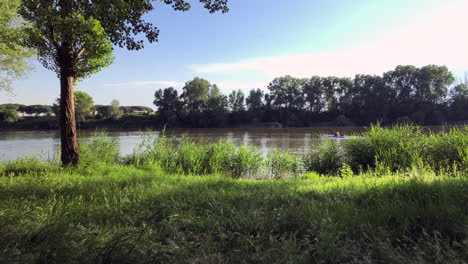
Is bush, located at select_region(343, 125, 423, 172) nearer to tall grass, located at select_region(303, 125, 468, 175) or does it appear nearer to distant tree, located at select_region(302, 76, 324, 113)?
tall grass, located at select_region(303, 125, 468, 175)

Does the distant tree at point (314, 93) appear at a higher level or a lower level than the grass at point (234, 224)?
higher

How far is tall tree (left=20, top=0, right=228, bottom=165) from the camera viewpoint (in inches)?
243

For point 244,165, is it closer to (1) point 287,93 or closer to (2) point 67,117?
(2) point 67,117

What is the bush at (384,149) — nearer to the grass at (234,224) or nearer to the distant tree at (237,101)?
the grass at (234,224)

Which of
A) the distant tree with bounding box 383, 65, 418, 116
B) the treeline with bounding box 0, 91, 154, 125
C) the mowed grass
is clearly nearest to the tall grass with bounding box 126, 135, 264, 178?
the mowed grass

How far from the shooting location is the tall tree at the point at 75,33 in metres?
6.18

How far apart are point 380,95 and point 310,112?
19.3 meters

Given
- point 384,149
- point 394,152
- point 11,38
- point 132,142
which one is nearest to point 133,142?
point 132,142

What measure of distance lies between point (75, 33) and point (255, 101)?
8112 centimetres

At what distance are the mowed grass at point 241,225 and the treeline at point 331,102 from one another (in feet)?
239

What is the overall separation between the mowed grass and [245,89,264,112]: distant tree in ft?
268

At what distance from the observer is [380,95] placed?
73.8m

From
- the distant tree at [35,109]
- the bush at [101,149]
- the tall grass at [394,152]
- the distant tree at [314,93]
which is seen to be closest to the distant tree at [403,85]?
the distant tree at [314,93]

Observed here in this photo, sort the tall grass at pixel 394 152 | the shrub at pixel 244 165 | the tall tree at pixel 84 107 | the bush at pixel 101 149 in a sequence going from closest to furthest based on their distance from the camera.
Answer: the tall grass at pixel 394 152, the bush at pixel 101 149, the shrub at pixel 244 165, the tall tree at pixel 84 107
